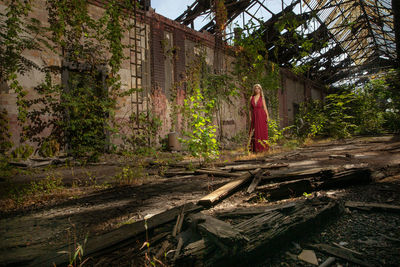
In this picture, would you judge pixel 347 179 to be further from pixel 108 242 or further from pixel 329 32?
pixel 329 32

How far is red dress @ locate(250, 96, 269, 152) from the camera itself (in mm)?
6043

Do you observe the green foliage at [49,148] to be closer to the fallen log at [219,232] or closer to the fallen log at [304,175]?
the fallen log at [304,175]

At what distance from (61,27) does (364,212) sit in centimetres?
771

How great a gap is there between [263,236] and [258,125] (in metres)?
5.12

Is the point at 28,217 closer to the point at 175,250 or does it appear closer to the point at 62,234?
the point at 62,234

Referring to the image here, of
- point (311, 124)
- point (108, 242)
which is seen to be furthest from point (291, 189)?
point (311, 124)

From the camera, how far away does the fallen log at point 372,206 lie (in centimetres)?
152

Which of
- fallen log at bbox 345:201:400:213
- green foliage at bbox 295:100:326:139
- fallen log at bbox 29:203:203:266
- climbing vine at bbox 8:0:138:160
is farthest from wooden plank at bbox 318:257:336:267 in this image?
green foliage at bbox 295:100:326:139

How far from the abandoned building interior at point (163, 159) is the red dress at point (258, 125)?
34cm

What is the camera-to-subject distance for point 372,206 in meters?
1.59

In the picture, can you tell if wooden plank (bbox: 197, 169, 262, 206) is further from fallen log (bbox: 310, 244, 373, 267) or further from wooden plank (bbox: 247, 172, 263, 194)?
fallen log (bbox: 310, 244, 373, 267)

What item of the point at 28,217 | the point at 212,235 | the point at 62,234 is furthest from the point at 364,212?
the point at 28,217

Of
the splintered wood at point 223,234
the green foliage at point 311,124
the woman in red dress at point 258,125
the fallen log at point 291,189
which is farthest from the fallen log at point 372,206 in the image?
the green foliage at point 311,124

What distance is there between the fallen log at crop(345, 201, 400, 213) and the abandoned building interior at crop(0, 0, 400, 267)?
1cm
